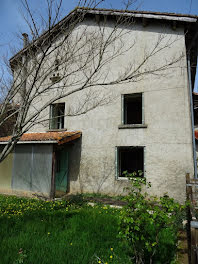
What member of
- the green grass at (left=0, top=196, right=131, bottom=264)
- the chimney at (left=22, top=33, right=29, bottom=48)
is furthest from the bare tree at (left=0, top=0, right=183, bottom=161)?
the green grass at (left=0, top=196, right=131, bottom=264)

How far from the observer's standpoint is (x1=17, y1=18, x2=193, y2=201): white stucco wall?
25.8ft

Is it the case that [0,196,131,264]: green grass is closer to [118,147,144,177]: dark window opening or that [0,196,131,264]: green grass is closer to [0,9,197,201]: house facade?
[0,9,197,201]: house facade

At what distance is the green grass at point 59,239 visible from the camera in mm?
3014

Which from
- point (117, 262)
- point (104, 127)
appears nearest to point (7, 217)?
point (117, 262)

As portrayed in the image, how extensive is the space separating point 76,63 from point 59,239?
8346 millimetres

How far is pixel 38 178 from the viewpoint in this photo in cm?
838

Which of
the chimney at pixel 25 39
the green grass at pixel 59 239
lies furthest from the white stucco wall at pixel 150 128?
the green grass at pixel 59 239

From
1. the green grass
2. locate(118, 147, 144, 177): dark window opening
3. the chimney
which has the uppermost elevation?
the chimney

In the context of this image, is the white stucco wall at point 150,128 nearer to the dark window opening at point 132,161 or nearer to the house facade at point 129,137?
the house facade at point 129,137

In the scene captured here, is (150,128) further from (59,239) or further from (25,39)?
(59,239)

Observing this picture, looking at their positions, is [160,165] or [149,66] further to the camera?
[149,66]

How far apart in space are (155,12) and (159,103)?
4.40 meters

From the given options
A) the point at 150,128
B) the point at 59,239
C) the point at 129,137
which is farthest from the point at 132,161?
the point at 59,239

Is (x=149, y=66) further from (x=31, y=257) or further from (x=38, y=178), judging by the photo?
(x=31, y=257)
